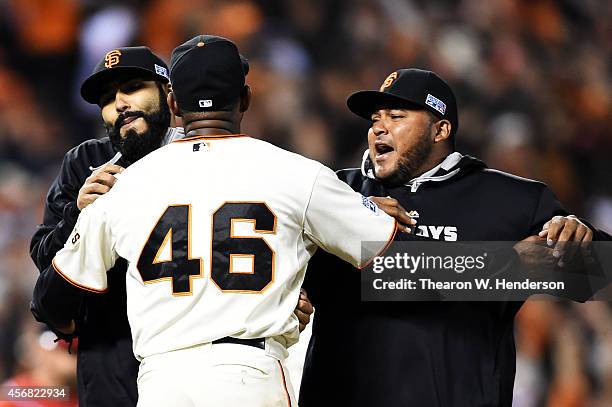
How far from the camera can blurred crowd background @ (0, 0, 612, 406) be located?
5.90 metres

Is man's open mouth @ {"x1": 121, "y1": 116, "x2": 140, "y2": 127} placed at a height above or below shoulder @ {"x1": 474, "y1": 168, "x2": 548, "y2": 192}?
above

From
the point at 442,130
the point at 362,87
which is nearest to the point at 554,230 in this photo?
the point at 442,130

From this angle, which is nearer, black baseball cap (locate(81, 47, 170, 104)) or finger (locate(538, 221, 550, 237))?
finger (locate(538, 221, 550, 237))

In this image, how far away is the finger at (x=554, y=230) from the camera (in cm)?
289

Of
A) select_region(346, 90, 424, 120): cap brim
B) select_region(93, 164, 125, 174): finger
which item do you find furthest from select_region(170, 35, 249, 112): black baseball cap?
select_region(346, 90, 424, 120): cap brim

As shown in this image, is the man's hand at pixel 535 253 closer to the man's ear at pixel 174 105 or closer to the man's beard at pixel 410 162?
the man's beard at pixel 410 162

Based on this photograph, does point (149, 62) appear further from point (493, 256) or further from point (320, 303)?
point (493, 256)

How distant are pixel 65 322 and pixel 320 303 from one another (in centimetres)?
77

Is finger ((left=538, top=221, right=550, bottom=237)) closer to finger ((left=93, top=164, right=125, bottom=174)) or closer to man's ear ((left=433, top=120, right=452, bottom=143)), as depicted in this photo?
man's ear ((left=433, top=120, right=452, bottom=143))

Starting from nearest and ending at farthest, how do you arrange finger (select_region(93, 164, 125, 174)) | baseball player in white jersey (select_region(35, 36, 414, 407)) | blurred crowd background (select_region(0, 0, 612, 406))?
baseball player in white jersey (select_region(35, 36, 414, 407)), finger (select_region(93, 164, 125, 174)), blurred crowd background (select_region(0, 0, 612, 406))

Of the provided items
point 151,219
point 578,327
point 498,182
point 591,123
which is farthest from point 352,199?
point 591,123

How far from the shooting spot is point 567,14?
25.6 feet

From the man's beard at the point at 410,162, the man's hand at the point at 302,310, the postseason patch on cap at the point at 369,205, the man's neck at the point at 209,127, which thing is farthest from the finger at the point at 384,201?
the man's neck at the point at 209,127

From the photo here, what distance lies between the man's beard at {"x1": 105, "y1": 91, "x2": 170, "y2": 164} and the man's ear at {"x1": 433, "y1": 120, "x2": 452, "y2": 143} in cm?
87
